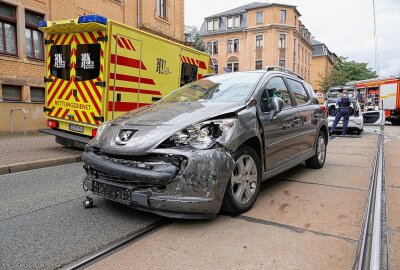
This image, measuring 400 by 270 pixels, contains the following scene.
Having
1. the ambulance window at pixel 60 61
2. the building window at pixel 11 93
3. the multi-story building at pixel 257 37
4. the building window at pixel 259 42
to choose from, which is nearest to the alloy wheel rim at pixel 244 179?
the ambulance window at pixel 60 61

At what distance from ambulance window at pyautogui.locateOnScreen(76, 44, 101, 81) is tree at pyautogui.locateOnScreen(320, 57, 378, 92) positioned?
5817 cm

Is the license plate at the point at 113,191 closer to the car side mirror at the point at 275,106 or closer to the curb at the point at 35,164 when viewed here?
the car side mirror at the point at 275,106

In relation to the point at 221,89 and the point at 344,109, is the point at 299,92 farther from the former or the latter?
the point at 344,109

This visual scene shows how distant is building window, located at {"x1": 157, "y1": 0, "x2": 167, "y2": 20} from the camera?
19.4m

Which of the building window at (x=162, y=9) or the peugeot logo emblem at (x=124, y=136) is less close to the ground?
the building window at (x=162, y=9)

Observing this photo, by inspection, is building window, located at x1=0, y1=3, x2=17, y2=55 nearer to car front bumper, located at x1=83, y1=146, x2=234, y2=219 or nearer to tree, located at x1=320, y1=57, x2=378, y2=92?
car front bumper, located at x1=83, y1=146, x2=234, y2=219

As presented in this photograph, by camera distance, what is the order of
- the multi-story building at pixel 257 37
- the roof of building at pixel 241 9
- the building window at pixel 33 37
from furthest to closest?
the roof of building at pixel 241 9, the multi-story building at pixel 257 37, the building window at pixel 33 37

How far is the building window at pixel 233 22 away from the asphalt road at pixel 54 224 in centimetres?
5481

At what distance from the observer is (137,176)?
3.26 meters

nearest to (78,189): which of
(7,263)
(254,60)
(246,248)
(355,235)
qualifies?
(7,263)

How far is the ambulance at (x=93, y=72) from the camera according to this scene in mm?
7297

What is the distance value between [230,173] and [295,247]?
911 mm

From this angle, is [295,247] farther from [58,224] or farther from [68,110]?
[68,110]

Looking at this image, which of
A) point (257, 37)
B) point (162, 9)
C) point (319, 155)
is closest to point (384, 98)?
point (162, 9)
